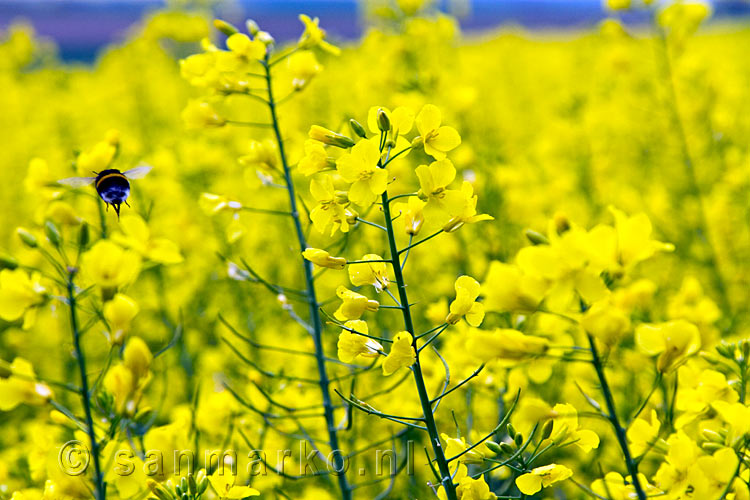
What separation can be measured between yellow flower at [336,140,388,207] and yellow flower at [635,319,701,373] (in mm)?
662

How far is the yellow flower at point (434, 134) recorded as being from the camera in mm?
1412

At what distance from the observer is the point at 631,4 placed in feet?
11.1

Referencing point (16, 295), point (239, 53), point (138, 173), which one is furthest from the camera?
point (239, 53)

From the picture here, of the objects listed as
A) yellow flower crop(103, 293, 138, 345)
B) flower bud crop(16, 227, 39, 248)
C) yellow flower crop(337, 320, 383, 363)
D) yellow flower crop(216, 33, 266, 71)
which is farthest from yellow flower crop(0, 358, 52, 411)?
yellow flower crop(216, 33, 266, 71)

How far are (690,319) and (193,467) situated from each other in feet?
5.97

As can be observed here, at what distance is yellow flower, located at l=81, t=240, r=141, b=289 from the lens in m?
1.39

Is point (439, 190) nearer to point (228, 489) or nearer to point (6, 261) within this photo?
point (228, 489)

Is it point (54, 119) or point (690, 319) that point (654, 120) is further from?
point (54, 119)

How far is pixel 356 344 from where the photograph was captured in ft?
4.49

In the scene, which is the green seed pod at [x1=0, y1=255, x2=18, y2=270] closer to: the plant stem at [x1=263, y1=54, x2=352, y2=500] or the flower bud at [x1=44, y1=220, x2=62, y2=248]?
the flower bud at [x1=44, y1=220, x2=62, y2=248]

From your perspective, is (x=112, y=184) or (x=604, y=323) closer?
(x=604, y=323)

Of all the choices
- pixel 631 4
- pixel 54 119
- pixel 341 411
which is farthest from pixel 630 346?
pixel 54 119

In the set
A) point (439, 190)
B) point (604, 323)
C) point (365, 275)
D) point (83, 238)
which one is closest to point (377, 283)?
point (365, 275)

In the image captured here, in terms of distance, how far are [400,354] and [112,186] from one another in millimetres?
1116
